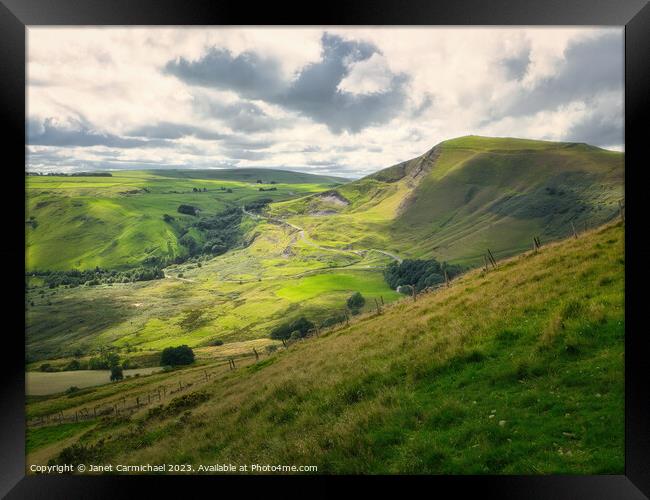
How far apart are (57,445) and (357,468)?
22.7ft

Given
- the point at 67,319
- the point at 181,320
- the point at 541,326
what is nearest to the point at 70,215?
the point at 67,319

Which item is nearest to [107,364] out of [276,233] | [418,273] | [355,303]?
[276,233]

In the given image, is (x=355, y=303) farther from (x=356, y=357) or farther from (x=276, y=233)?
(x=356, y=357)

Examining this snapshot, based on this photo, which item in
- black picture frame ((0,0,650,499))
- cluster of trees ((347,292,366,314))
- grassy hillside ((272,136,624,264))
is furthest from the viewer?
cluster of trees ((347,292,366,314))

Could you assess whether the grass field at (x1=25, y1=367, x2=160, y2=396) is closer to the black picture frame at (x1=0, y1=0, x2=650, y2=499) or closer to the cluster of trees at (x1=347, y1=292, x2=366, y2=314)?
the black picture frame at (x1=0, y1=0, x2=650, y2=499)

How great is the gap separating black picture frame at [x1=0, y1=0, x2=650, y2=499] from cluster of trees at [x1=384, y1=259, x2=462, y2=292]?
59.7ft

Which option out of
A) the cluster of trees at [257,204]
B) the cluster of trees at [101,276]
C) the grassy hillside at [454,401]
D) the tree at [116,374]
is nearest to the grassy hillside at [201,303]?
the cluster of trees at [101,276]

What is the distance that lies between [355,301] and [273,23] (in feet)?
69.1

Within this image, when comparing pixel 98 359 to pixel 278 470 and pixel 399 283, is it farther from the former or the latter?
pixel 399 283

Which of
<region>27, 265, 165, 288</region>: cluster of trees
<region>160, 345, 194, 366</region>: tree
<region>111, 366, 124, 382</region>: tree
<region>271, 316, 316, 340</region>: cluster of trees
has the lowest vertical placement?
<region>111, 366, 124, 382</region>: tree

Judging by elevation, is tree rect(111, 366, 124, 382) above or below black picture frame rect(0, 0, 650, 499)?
below

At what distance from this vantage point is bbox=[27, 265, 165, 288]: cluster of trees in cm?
1700

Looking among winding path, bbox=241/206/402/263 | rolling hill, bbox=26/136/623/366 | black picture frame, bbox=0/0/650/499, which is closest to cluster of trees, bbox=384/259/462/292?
rolling hill, bbox=26/136/623/366

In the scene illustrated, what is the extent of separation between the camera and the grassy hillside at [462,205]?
82.9 feet
